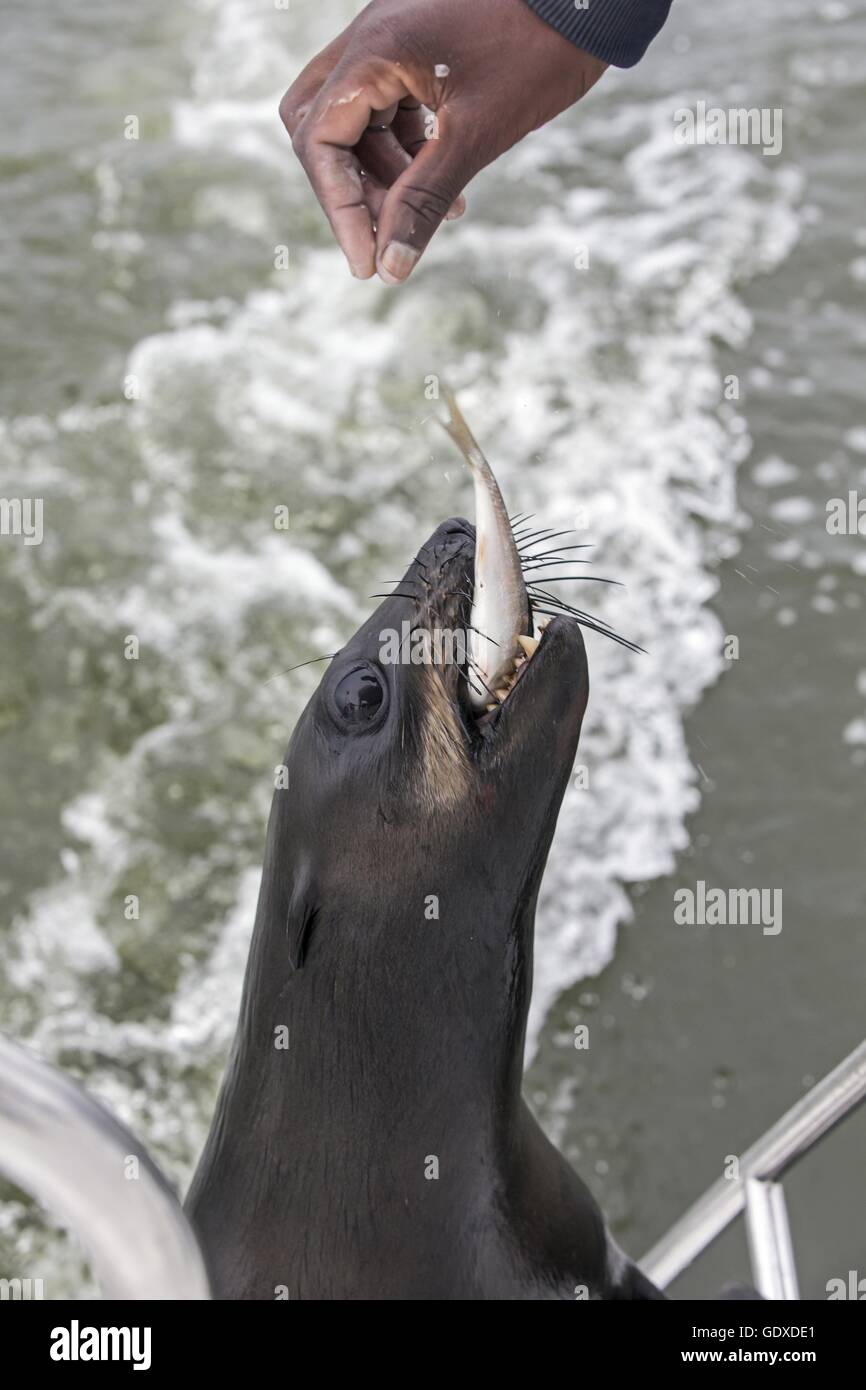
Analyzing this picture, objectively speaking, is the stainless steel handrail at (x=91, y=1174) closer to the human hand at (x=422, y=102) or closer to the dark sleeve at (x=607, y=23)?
the human hand at (x=422, y=102)

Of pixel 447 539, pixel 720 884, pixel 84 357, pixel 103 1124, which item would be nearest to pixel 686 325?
pixel 84 357

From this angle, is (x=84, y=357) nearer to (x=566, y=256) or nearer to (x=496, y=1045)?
(x=566, y=256)

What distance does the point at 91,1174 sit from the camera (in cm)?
92

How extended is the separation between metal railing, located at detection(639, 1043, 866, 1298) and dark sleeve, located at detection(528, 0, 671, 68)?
1217 millimetres

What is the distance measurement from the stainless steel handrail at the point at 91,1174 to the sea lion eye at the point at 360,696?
75cm

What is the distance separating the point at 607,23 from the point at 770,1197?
57.2 inches

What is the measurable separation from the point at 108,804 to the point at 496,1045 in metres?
2.53

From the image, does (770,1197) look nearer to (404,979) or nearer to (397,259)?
(404,979)

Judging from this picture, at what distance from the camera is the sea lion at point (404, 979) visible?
62.5 inches

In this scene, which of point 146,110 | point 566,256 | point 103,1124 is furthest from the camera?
point 146,110

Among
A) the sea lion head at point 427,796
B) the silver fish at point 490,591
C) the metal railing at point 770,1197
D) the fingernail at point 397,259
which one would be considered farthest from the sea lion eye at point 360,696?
the metal railing at point 770,1197

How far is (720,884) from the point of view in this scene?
144 inches

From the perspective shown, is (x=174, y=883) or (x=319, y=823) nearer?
(x=319, y=823)

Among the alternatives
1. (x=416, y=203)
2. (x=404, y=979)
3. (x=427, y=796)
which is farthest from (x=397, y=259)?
(x=404, y=979)
